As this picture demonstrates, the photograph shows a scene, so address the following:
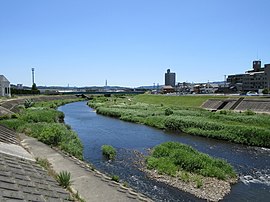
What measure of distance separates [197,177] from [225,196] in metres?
2.18

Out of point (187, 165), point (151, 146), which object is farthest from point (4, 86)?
point (187, 165)

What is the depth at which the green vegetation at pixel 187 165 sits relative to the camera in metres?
16.5

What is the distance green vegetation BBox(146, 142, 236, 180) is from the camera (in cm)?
1647

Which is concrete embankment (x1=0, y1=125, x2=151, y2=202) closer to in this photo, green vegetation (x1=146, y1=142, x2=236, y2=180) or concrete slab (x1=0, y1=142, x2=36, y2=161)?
concrete slab (x1=0, y1=142, x2=36, y2=161)

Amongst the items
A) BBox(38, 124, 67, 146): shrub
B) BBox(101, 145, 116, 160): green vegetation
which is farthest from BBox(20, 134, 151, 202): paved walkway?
BBox(101, 145, 116, 160): green vegetation

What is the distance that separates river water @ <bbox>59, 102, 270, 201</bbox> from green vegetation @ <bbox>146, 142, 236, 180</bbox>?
1.06 meters

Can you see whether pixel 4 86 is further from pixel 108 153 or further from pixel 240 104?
pixel 108 153

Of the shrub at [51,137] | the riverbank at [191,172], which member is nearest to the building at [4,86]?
the shrub at [51,137]

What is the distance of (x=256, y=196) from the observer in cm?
1419

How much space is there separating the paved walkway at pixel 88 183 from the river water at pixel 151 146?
2079mm

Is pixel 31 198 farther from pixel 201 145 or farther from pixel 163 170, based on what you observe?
pixel 201 145

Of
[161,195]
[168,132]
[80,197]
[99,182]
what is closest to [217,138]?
[168,132]

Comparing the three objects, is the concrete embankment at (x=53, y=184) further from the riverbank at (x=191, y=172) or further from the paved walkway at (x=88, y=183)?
→ the riverbank at (x=191, y=172)

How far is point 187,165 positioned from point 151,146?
8.10 metres
